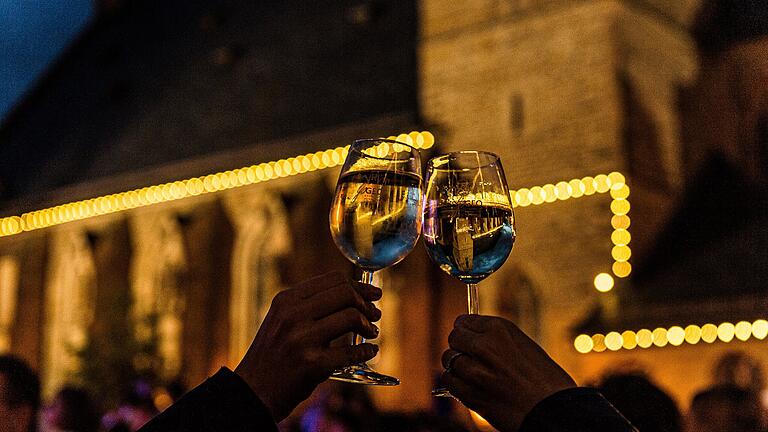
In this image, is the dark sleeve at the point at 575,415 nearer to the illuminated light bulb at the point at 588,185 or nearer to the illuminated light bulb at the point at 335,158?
the illuminated light bulb at the point at 588,185

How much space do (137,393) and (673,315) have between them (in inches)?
394

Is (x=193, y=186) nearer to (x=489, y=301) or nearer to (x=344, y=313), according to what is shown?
(x=489, y=301)

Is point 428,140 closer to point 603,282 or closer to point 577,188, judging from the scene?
point 577,188

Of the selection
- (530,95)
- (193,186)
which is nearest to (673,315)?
(530,95)

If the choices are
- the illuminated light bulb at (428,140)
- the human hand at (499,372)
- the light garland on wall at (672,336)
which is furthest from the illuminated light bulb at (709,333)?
the human hand at (499,372)

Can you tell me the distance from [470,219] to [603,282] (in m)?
15.5

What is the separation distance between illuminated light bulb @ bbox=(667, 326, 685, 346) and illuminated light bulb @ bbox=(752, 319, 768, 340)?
3.92ft

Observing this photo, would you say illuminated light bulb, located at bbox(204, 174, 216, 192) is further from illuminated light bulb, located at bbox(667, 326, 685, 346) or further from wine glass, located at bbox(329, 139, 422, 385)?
wine glass, located at bbox(329, 139, 422, 385)

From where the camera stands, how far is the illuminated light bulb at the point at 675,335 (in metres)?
15.3

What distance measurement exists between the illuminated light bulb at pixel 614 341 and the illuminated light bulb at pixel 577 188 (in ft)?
9.08

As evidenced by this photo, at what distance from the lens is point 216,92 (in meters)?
26.8

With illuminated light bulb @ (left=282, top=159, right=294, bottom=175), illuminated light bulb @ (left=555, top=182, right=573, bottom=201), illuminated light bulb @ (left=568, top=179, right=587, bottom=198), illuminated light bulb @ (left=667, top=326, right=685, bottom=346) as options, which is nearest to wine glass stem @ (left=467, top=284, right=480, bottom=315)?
illuminated light bulb @ (left=667, top=326, right=685, bottom=346)

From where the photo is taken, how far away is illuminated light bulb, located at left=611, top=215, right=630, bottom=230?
17.2 metres

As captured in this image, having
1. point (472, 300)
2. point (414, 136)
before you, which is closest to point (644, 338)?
point (414, 136)
